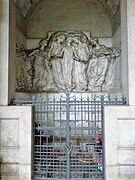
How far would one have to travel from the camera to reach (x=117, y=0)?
646cm

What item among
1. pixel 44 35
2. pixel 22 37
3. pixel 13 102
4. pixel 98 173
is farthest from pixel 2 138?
pixel 44 35

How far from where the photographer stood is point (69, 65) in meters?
7.37

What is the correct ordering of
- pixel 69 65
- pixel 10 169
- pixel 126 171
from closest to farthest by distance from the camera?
pixel 126 171, pixel 10 169, pixel 69 65

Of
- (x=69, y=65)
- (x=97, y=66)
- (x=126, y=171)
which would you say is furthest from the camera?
(x=97, y=66)

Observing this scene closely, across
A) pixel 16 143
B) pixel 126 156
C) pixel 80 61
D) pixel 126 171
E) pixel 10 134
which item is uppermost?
pixel 80 61

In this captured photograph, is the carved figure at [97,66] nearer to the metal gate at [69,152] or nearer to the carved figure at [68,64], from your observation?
the carved figure at [68,64]

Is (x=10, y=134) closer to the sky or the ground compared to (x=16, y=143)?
closer to the sky

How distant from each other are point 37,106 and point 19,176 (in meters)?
1.37

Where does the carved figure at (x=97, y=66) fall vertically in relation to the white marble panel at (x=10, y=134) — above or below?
above

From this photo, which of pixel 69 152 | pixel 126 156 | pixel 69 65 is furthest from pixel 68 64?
pixel 126 156

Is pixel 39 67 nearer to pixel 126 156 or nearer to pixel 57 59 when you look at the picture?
pixel 57 59

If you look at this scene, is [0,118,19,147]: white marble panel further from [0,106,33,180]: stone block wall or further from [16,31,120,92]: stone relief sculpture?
[16,31,120,92]: stone relief sculpture

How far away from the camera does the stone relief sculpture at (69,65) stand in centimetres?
730

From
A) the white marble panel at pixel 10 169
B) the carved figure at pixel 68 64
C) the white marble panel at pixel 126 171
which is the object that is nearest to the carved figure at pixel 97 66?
the carved figure at pixel 68 64
